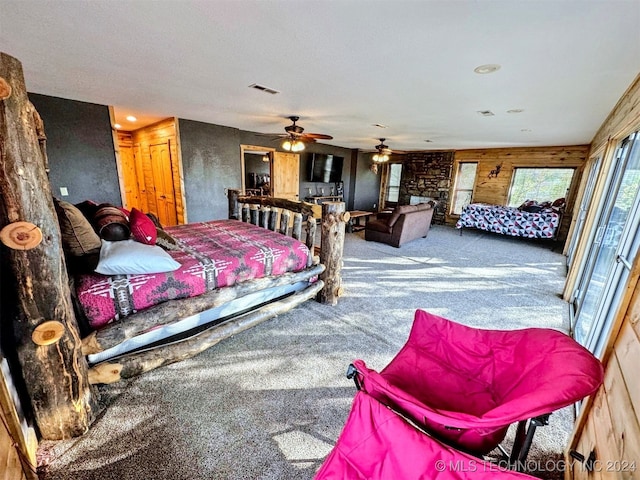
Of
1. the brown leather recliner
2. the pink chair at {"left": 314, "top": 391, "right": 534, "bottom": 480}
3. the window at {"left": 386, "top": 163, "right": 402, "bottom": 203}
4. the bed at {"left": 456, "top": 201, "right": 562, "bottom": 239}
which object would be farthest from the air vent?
the window at {"left": 386, "top": 163, "right": 402, "bottom": 203}

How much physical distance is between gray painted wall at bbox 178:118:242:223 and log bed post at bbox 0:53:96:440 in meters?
3.87

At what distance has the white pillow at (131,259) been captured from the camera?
1597 mm

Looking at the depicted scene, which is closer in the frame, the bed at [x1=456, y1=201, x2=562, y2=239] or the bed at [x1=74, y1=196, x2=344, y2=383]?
the bed at [x1=74, y1=196, x2=344, y2=383]

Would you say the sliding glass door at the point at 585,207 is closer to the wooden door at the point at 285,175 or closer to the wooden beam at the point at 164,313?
the wooden beam at the point at 164,313

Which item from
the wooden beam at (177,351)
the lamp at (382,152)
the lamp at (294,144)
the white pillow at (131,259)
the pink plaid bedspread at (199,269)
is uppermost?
the lamp at (382,152)

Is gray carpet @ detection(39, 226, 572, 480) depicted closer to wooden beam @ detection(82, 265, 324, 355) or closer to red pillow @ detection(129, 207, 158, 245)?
wooden beam @ detection(82, 265, 324, 355)

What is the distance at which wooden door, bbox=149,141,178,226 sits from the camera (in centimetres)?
504

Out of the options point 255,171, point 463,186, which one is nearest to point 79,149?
point 255,171

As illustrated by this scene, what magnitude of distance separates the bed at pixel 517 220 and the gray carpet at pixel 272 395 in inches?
120

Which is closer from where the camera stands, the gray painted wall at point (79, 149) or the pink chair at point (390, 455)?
the pink chair at point (390, 455)

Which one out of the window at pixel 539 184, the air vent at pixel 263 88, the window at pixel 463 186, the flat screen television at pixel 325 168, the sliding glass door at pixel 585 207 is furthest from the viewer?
the window at pixel 463 186

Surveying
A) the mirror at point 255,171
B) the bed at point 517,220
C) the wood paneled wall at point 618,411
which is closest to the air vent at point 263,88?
the wood paneled wall at point 618,411

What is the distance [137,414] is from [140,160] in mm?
6133

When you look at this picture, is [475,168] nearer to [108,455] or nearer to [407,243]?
[407,243]
